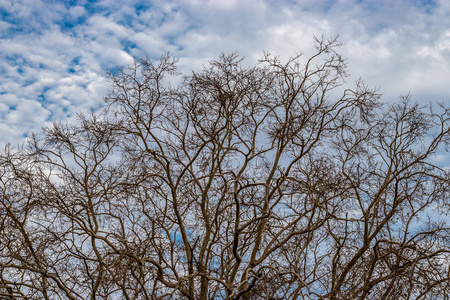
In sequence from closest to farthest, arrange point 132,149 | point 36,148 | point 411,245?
point 411,245, point 36,148, point 132,149

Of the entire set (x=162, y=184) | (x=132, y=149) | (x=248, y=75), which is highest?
(x=248, y=75)

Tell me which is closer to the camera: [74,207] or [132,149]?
[74,207]

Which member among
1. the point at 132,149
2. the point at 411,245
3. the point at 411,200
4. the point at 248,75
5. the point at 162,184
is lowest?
the point at 411,245

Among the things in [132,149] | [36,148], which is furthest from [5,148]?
[132,149]

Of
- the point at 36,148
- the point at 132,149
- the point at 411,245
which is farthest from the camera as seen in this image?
the point at 132,149

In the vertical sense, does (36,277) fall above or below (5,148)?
below

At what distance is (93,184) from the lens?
10.7 meters

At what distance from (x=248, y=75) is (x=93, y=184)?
448cm

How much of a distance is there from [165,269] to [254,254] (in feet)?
6.84

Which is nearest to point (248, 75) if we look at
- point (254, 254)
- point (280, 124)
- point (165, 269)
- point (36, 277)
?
point (280, 124)

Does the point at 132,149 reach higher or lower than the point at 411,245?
higher

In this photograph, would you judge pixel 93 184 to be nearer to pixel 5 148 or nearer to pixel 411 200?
pixel 5 148

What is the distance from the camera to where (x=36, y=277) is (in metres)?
9.80

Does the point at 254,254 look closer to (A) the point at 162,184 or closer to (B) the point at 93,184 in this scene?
(A) the point at 162,184
